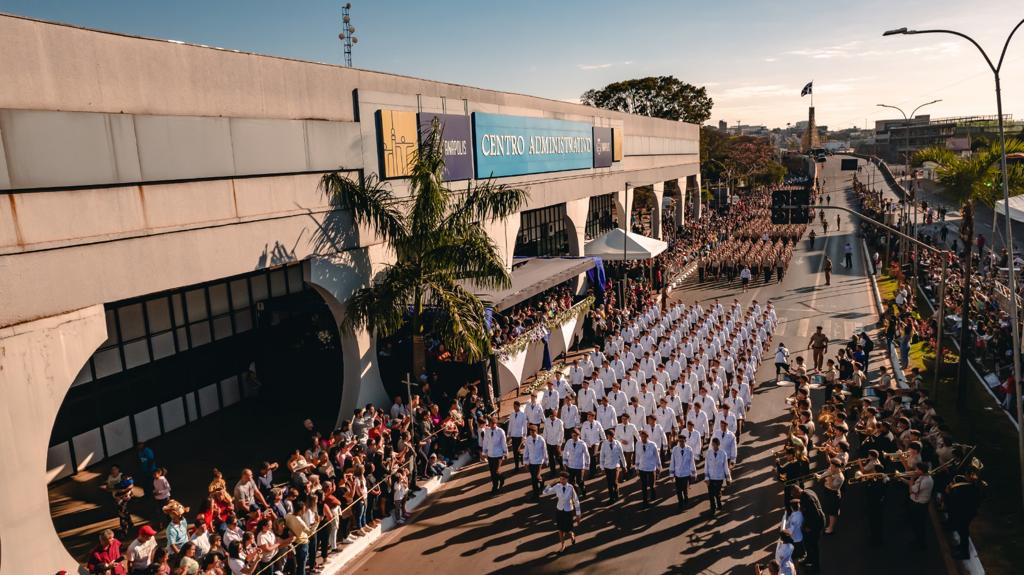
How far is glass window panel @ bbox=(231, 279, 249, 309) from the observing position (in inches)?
669

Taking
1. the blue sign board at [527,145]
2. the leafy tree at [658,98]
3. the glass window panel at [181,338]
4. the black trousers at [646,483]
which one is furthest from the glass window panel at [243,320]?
the leafy tree at [658,98]

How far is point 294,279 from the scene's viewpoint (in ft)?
62.2

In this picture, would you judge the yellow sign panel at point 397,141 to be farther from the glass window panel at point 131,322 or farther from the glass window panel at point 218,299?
the glass window panel at point 131,322

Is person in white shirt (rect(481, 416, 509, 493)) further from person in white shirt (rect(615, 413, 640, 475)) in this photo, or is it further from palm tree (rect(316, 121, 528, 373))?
person in white shirt (rect(615, 413, 640, 475))

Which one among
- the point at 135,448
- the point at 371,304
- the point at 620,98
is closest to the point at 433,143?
the point at 371,304

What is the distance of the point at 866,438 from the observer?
12508 mm

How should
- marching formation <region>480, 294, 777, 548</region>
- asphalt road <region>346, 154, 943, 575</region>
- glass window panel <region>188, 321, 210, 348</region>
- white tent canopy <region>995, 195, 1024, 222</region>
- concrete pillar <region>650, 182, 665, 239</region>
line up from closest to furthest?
asphalt road <region>346, 154, 943, 575</region>
marching formation <region>480, 294, 777, 548</region>
glass window panel <region>188, 321, 210, 348</region>
white tent canopy <region>995, 195, 1024, 222</region>
concrete pillar <region>650, 182, 665, 239</region>

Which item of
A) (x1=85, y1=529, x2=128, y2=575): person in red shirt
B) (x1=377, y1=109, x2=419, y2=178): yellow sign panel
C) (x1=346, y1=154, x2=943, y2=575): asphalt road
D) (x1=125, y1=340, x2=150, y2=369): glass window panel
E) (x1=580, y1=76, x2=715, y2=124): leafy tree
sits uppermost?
(x1=580, y1=76, x2=715, y2=124): leafy tree

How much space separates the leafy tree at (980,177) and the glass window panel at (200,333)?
2879 centimetres

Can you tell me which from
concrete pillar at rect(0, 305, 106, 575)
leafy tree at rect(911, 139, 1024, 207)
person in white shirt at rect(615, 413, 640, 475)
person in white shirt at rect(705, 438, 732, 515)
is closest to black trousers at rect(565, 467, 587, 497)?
person in white shirt at rect(615, 413, 640, 475)

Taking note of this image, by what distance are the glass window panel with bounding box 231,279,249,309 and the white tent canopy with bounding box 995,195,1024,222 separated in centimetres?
→ 2542

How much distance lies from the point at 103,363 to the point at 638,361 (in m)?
12.5

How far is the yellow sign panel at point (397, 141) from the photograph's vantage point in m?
16.1

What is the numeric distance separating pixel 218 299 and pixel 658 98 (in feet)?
220
